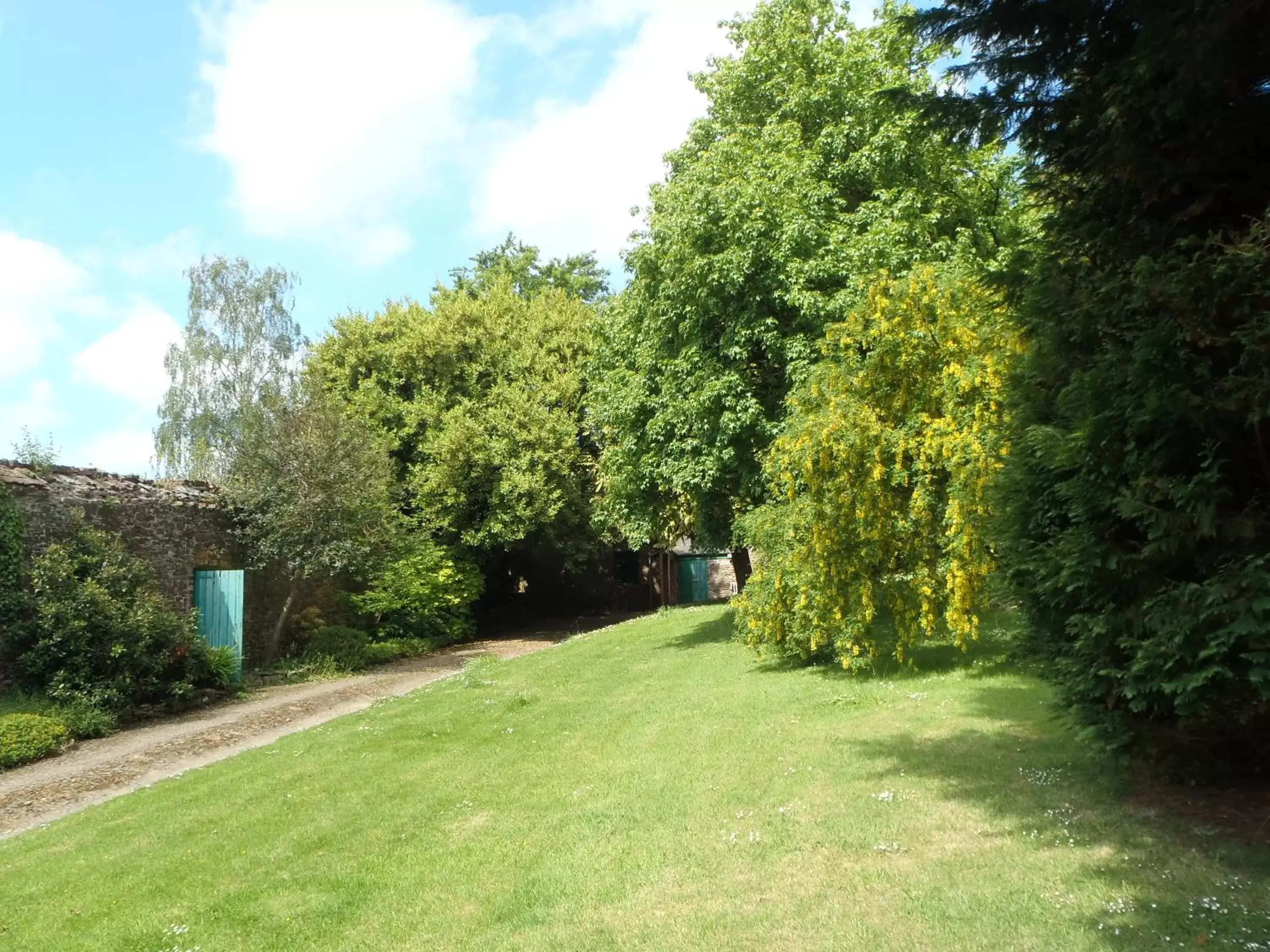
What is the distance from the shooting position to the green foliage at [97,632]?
12320mm

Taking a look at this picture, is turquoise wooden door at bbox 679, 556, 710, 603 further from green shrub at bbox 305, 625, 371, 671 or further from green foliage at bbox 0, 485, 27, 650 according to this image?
green foliage at bbox 0, 485, 27, 650

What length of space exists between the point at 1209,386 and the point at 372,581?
782 inches

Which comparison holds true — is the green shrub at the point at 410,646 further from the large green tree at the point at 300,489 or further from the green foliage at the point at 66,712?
the green foliage at the point at 66,712

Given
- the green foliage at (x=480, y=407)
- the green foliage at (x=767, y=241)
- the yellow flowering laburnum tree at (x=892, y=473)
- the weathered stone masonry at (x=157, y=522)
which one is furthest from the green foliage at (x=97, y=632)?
the green foliage at (x=480, y=407)

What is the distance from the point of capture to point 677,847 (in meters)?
5.52

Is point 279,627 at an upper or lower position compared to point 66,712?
upper

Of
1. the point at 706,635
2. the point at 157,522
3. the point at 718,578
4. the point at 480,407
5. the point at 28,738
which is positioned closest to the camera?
the point at 28,738

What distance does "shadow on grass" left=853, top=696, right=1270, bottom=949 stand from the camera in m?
3.82

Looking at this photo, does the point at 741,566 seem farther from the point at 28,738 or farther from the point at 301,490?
the point at 28,738

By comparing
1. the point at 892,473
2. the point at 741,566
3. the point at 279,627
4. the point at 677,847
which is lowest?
the point at 677,847

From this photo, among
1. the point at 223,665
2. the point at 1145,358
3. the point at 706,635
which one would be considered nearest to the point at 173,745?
the point at 223,665

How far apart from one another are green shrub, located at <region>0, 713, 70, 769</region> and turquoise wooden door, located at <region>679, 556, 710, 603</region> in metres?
24.6

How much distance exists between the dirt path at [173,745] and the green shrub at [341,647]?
0.99 metres

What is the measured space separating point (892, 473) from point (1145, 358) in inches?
232
